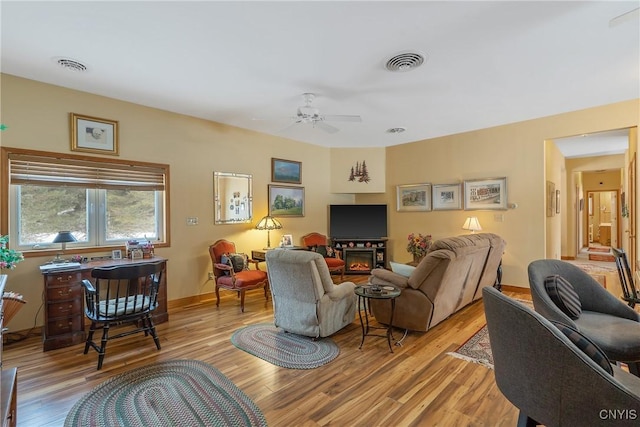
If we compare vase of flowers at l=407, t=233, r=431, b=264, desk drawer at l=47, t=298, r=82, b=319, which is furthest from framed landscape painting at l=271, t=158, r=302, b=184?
desk drawer at l=47, t=298, r=82, b=319

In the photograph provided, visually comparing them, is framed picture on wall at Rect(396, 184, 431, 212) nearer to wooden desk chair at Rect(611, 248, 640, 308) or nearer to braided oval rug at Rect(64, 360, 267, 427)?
wooden desk chair at Rect(611, 248, 640, 308)

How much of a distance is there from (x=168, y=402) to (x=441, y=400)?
6.52 feet

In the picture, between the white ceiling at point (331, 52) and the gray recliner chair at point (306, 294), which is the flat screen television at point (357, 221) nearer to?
the white ceiling at point (331, 52)

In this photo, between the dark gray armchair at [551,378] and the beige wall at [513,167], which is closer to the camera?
the dark gray armchair at [551,378]

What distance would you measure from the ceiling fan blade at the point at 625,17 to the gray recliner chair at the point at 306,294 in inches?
116

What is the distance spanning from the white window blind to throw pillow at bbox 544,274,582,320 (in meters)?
4.65

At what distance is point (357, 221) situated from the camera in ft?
22.5

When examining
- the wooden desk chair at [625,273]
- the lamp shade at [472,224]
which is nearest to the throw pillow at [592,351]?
the wooden desk chair at [625,273]

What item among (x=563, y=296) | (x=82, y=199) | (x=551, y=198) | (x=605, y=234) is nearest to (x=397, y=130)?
(x=551, y=198)

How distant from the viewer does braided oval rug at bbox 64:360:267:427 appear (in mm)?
2014

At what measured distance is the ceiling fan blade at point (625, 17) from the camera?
2139 millimetres

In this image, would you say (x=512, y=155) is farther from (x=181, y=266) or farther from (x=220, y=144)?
(x=181, y=266)

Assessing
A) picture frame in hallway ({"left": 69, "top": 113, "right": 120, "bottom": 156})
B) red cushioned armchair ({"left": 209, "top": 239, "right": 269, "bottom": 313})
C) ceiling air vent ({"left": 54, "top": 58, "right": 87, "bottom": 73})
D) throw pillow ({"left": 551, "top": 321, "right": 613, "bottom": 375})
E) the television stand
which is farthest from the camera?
the television stand

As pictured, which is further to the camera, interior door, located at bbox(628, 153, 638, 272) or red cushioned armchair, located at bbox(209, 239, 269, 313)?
interior door, located at bbox(628, 153, 638, 272)
